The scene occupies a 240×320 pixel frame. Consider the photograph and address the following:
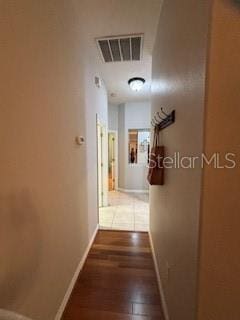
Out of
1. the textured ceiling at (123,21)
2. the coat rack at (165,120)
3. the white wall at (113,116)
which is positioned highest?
the textured ceiling at (123,21)

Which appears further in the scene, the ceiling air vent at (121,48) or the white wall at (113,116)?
the white wall at (113,116)

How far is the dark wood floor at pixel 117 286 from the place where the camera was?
1.65 metres

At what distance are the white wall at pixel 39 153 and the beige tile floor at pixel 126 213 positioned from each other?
145cm

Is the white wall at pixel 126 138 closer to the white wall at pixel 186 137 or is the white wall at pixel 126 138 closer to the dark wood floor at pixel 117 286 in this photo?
the dark wood floor at pixel 117 286

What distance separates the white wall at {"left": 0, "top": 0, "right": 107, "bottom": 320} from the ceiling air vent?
0.45m

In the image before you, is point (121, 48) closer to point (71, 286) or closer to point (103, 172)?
point (103, 172)

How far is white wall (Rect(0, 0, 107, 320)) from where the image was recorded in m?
0.93

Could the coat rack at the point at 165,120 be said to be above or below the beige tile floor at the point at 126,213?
above

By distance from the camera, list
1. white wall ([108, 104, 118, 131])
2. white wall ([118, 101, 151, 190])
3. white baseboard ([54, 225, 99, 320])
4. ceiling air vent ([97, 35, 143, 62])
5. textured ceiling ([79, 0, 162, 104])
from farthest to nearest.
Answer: white wall ([108, 104, 118, 131]) → white wall ([118, 101, 151, 190]) → ceiling air vent ([97, 35, 143, 62]) → textured ceiling ([79, 0, 162, 104]) → white baseboard ([54, 225, 99, 320])

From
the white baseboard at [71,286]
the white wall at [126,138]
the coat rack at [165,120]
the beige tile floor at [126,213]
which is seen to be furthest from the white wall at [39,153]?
the white wall at [126,138]

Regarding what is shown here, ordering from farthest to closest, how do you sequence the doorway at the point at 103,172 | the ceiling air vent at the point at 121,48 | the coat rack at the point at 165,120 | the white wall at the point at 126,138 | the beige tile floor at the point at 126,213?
the white wall at the point at 126,138, the doorway at the point at 103,172, the beige tile floor at the point at 126,213, the ceiling air vent at the point at 121,48, the coat rack at the point at 165,120

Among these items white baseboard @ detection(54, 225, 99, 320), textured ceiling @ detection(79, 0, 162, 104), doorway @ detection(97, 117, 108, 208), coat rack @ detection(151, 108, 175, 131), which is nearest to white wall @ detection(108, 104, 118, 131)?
doorway @ detection(97, 117, 108, 208)

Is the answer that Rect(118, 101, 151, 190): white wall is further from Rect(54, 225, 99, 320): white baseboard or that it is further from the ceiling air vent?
Rect(54, 225, 99, 320): white baseboard

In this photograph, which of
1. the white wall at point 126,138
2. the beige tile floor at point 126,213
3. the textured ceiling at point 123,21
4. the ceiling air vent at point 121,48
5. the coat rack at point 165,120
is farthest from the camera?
the white wall at point 126,138
